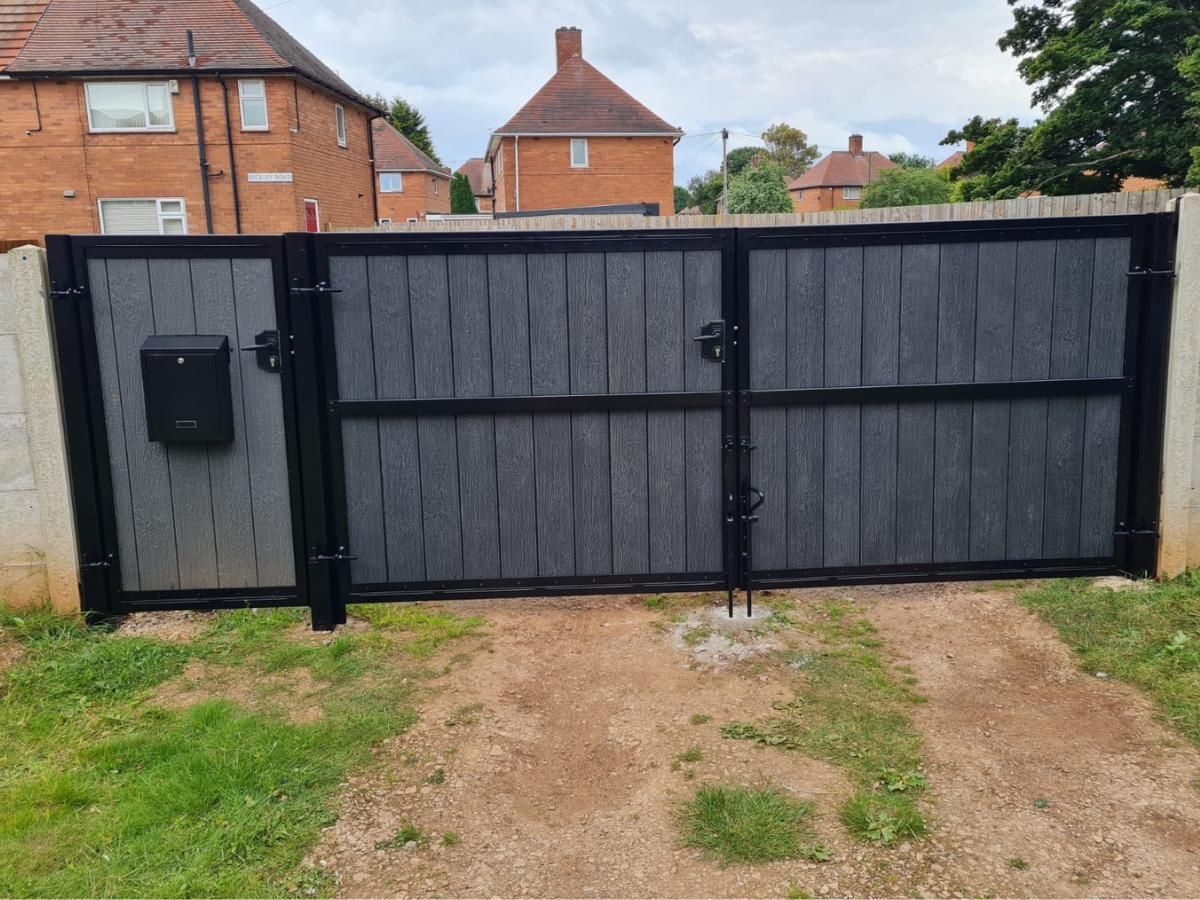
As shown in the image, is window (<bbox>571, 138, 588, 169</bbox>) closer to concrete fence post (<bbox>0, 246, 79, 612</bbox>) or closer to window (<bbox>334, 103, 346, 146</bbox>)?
window (<bbox>334, 103, 346, 146</bbox>)

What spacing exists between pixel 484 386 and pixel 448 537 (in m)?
0.73

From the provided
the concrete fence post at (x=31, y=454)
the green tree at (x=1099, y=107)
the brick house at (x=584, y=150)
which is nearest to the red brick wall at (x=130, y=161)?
the brick house at (x=584, y=150)

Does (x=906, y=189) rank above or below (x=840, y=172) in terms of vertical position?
below

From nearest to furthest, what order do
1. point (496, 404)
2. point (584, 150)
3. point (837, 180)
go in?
point (496, 404) < point (584, 150) < point (837, 180)

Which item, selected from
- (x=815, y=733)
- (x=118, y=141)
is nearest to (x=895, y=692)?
(x=815, y=733)

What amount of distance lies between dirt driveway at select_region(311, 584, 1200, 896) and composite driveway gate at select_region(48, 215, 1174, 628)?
1.52 ft

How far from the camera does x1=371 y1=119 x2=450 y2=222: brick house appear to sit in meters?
40.3

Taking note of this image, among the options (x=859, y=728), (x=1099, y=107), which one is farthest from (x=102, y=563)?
(x=1099, y=107)

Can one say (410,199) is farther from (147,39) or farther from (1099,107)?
(1099,107)

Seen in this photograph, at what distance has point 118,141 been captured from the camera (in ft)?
63.8

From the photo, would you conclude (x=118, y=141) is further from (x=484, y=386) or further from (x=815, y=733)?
(x=815, y=733)

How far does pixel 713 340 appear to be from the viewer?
12.9ft

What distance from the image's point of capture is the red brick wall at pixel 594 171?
99.4ft

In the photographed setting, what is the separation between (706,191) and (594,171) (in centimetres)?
3696
